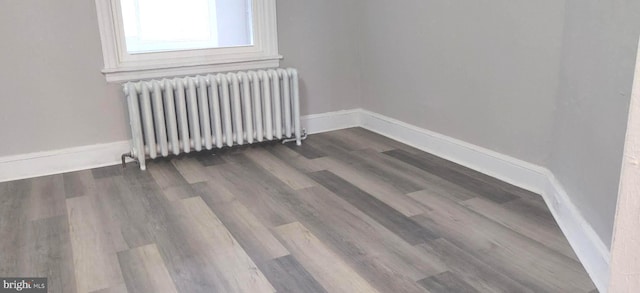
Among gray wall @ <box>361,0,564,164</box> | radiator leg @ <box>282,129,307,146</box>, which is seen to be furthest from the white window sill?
gray wall @ <box>361,0,564,164</box>

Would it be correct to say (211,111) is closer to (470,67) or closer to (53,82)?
(53,82)

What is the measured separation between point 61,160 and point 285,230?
1756 mm

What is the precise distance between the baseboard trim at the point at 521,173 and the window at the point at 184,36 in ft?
3.48

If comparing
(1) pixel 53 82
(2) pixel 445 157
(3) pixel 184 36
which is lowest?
(2) pixel 445 157

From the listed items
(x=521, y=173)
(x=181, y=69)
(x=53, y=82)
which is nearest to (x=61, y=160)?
(x=53, y=82)

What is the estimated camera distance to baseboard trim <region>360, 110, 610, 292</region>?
6.13ft

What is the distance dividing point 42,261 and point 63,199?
747 mm

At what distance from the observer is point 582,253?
1979 millimetres

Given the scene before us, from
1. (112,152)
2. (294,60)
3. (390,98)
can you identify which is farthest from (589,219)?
(112,152)

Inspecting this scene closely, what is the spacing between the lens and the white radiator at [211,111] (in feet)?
10.5

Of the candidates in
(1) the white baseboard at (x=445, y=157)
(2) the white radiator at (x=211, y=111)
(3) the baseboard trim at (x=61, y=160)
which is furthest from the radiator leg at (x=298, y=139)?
(3) the baseboard trim at (x=61, y=160)

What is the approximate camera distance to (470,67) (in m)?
3.01

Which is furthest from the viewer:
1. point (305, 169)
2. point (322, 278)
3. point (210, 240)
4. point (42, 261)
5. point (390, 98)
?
point (390, 98)

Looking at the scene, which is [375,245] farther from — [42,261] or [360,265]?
[42,261]
